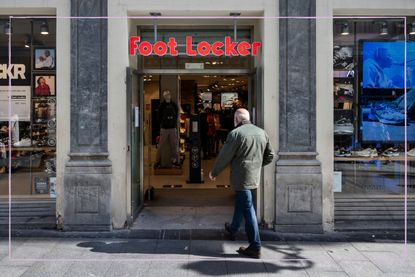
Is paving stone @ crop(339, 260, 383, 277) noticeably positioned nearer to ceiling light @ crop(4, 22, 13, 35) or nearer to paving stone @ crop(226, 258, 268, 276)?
paving stone @ crop(226, 258, 268, 276)

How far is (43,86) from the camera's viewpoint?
818 cm

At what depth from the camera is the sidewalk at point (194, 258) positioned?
595 centimetres

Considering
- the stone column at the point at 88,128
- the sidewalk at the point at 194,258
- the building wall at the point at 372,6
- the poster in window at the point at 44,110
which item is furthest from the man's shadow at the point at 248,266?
the building wall at the point at 372,6

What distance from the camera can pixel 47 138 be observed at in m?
8.20

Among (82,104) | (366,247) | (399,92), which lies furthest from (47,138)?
(399,92)

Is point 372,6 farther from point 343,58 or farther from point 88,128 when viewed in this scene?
point 88,128

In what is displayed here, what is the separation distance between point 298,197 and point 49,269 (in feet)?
11.7

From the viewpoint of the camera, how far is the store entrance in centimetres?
1027

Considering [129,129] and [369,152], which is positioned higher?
[129,129]

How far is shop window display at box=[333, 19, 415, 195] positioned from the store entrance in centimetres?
150

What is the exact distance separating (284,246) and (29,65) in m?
4.81

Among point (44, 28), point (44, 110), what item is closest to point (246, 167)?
point (44, 110)

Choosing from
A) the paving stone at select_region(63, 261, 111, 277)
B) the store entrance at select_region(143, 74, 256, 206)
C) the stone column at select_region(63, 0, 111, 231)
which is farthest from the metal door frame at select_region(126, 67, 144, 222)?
the paving stone at select_region(63, 261, 111, 277)

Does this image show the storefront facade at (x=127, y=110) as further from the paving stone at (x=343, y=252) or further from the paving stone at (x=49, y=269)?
the paving stone at (x=49, y=269)
